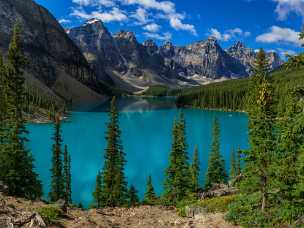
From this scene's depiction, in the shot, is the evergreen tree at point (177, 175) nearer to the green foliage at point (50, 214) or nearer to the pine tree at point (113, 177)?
the pine tree at point (113, 177)

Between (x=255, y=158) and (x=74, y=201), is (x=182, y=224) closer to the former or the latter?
(x=255, y=158)

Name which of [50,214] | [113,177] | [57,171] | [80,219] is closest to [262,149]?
Result: [80,219]

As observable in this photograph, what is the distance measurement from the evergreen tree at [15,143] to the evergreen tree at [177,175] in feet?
63.9

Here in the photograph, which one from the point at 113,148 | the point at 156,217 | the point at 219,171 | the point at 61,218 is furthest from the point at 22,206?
the point at 219,171

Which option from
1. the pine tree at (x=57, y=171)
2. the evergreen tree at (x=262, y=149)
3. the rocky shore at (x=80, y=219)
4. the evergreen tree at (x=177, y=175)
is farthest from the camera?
the pine tree at (x=57, y=171)

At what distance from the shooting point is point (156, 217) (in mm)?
25344

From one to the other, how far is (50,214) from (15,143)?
16527mm

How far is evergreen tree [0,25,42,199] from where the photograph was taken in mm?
30328

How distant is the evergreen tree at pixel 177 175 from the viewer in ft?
161

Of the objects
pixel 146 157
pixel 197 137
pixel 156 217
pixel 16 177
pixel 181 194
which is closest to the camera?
pixel 156 217

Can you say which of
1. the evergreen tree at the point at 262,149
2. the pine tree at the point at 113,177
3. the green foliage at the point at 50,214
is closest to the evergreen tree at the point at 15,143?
the green foliage at the point at 50,214

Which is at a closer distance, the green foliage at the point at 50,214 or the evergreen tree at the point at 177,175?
the green foliage at the point at 50,214

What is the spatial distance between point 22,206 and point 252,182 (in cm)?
1488

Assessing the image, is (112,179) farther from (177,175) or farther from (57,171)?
(177,175)
